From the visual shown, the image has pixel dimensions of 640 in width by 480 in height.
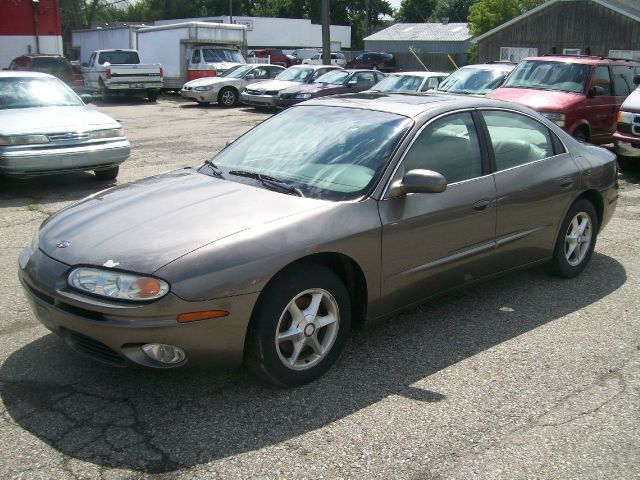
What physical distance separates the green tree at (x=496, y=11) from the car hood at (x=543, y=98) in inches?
1267

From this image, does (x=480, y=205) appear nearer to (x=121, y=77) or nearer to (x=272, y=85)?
(x=272, y=85)

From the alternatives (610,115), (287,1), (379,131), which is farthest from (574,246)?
(287,1)

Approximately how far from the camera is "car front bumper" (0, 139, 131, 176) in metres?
8.34

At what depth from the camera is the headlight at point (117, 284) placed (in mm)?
3221

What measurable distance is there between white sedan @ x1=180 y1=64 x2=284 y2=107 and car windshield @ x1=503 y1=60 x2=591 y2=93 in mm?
12358

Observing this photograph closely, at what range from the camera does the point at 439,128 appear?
176 inches

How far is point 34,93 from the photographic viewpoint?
9.62 meters

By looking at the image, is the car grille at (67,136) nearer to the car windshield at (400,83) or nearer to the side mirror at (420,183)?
the side mirror at (420,183)

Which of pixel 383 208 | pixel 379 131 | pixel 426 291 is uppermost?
pixel 379 131

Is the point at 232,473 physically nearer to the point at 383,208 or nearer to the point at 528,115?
the point at 383,208

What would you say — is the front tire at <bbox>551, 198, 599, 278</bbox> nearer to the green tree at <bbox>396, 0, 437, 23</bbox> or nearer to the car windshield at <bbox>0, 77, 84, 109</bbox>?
the car windshield at <bbox>0, 77, 84, 109</bbox>

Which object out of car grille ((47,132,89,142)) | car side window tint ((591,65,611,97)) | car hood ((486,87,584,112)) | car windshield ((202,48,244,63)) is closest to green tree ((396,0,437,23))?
car windshield ((202,48,244,63))

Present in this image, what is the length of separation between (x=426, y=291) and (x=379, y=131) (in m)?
1.07

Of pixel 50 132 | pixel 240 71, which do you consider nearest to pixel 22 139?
pixel 50 132
